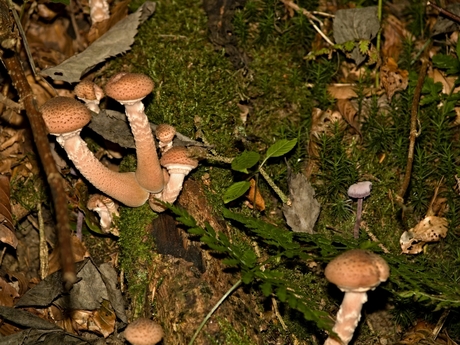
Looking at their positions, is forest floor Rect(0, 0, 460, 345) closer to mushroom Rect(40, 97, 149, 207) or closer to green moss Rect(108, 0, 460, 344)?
green moss Rect(108, 0, 460, 344)

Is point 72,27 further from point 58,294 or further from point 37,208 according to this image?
point 58,294

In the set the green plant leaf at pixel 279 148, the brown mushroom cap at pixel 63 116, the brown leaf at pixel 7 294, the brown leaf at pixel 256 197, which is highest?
the brown mushroom cap at pixel 63 116

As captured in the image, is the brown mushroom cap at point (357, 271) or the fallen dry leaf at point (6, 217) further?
the fallen dry leaf at point (6, 217)

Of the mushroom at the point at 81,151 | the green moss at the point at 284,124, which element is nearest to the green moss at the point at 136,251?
the green moss at the point at 284,124

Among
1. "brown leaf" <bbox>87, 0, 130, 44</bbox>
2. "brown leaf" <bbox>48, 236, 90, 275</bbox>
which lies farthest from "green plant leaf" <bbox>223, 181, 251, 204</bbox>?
"brown leaf" <bbox>87, 0, 130, 44</bbox>

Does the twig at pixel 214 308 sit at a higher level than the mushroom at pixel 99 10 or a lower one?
lower

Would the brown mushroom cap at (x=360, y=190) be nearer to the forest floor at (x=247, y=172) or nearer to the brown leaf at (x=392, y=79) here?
the forest floor at (x=247, y=172)

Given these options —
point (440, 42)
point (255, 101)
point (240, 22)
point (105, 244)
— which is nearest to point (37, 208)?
point (105, 244)
